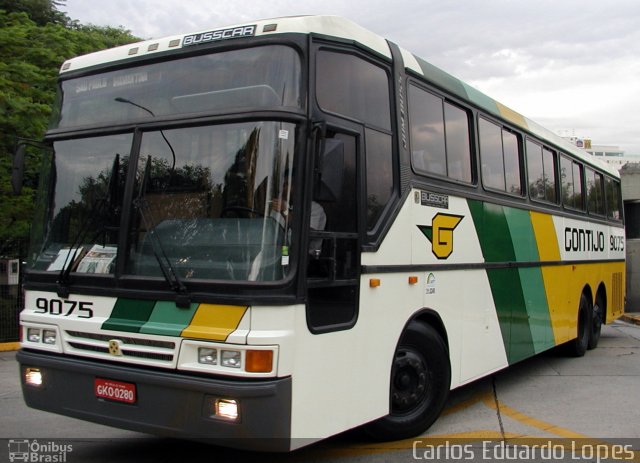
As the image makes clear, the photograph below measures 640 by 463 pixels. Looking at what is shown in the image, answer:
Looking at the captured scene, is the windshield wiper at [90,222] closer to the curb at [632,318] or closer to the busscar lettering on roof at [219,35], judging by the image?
the busscar lettering on roof at [219,35]

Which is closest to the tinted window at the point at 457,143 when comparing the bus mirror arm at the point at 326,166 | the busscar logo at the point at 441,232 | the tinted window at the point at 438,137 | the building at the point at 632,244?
the tinted window at the point at 438,137

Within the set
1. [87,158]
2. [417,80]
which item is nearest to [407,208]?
[417,80]

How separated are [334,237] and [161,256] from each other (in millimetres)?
1204

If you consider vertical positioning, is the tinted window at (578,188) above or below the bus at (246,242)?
above

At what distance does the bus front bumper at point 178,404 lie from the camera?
392 cm

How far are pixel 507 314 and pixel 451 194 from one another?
6.44 feet

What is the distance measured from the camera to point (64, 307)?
15.5 feet

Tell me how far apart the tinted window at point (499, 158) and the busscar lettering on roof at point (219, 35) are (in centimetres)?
336

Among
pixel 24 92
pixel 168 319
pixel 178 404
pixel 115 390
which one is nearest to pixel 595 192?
pixel 168 319

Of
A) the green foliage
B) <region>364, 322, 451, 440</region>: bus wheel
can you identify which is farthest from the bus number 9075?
the green foliage

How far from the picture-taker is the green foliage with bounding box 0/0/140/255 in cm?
1136

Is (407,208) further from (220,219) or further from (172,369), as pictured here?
(172,369)

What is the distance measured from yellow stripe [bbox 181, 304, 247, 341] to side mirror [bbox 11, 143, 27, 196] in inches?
83.1

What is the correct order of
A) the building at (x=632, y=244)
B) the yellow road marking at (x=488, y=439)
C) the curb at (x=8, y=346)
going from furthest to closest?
1. the building at (x=632, y=244)
2. the curb at (x=8, y=346)
3. the yellow road marking at (x=488, y=439)
